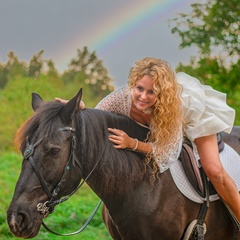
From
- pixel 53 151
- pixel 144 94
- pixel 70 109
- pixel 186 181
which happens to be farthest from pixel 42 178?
pixel 186 181

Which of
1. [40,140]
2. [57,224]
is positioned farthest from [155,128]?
[57,224]

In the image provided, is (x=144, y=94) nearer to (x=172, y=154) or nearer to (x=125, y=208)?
(x=172, y=154)

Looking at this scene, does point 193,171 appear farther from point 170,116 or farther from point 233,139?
point 233,139

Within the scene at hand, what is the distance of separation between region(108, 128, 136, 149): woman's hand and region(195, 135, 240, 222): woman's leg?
586 millimetres

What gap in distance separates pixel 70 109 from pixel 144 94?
63cm

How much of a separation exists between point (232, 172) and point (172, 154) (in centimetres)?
79

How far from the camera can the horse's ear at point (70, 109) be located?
3.48m

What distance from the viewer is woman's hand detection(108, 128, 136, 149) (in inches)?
150

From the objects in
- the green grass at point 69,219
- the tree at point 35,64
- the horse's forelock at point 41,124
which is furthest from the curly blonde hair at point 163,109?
the tree at point 35,64

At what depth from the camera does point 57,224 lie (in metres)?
7.60

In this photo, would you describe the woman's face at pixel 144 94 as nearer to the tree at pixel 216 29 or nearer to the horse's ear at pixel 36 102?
the horse's ear at pixel 36 102

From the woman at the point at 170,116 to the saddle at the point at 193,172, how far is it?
0.20ft

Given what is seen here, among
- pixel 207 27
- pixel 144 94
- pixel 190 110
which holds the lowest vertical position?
pixel 207 27

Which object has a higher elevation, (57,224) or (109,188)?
(109,188)
